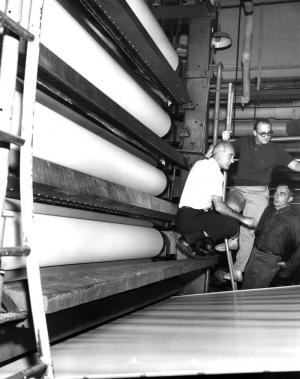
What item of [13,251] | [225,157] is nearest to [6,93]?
[13,251]

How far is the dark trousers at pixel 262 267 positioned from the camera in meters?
4.83

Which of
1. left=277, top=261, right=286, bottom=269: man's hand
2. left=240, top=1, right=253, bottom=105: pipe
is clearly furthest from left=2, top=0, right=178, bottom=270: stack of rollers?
left=240, top=1, right=253, bottom=105: pipe

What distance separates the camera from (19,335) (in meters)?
1.57

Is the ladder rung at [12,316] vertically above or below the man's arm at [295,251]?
below

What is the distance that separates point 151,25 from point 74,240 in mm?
1773

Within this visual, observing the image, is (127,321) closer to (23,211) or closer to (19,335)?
(19,335)

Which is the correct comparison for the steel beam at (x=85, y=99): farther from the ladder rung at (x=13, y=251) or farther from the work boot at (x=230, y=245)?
the work boot at (x=230, y=245)

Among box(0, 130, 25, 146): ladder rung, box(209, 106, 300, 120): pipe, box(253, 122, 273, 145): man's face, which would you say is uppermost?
box(209, 106, 300, 120): pipe

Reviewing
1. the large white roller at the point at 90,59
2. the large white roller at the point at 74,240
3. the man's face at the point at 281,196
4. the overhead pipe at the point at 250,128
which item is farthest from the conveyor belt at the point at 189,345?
the overhead pipe at the point at 250,128

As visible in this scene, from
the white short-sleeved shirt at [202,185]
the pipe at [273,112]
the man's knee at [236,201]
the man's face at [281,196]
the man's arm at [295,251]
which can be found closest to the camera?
the white short-sleeved shirt at [202,185]

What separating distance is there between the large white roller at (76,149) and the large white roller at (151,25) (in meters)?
0.95

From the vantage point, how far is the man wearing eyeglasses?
4348 millimetres

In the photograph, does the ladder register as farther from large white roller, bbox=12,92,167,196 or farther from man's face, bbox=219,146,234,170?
man's face, bbox=219,146,234,170

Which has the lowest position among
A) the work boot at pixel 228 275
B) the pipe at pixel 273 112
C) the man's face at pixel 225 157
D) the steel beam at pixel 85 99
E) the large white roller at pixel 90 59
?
the work boot at pixel 228 275
